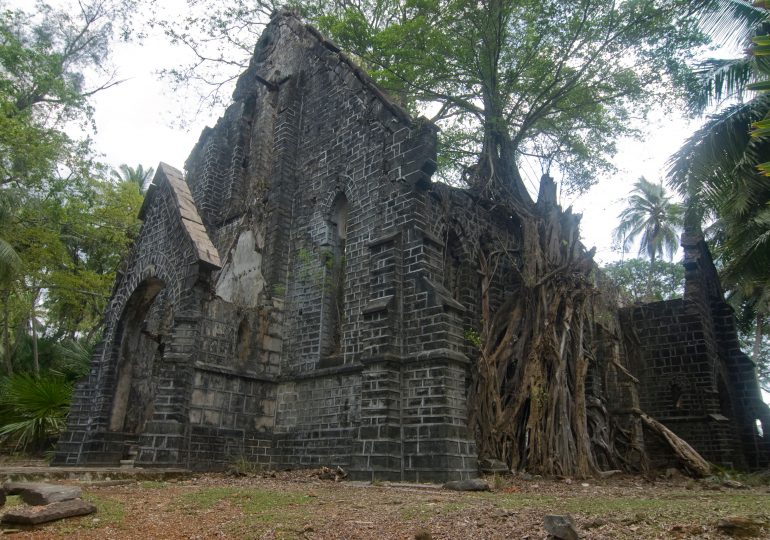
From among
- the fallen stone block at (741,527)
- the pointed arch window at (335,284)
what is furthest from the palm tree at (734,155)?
the fallen stone block at (741,527)

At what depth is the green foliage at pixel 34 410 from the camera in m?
16.2

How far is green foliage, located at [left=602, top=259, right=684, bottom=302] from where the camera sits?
33.7 meters

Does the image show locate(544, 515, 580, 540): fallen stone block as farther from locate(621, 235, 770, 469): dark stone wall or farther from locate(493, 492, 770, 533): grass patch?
locate(621, 235, 770, 469): dark stone wall

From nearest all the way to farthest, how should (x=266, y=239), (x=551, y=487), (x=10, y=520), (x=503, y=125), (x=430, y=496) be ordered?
(x=10, y=520)
(x=430, y=496)
(x=551, y=487)
(x=266, y=239)
(x=503, y=125)

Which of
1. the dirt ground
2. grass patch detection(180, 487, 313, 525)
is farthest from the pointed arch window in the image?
grass patch detection(180, 487, 313, 525)

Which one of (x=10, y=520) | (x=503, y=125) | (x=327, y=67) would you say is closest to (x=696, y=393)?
(x=503, y=125)

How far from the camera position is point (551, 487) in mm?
9156

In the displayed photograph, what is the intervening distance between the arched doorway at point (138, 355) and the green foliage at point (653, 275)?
85.2 feet

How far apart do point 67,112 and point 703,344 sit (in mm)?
22410

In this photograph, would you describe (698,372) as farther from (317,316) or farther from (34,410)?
(34,410)

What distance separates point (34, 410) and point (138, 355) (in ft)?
14.7

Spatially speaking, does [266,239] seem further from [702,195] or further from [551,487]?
[702,195]

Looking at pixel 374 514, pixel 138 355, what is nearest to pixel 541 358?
pixel 374 514

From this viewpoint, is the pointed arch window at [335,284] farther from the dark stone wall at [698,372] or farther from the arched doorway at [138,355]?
the dark stone wall at [698,372]
